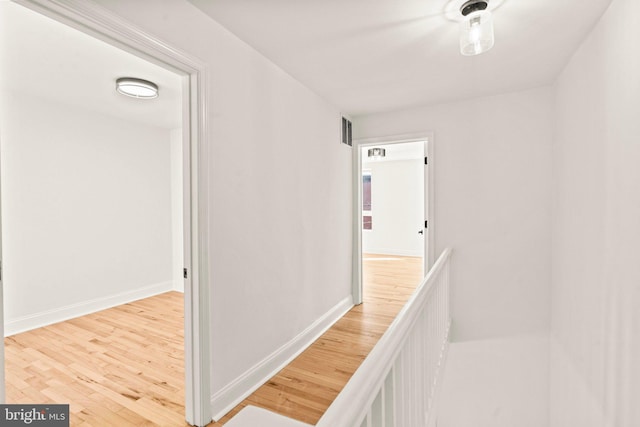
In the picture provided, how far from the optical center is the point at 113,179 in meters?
3.95

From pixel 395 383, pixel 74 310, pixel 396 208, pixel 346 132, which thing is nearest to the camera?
pixel 395 383

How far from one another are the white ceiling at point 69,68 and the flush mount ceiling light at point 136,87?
0.20 feet

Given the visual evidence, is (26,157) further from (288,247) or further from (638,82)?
(638,82)

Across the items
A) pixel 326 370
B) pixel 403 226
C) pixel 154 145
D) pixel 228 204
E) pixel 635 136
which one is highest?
pixel 154 145

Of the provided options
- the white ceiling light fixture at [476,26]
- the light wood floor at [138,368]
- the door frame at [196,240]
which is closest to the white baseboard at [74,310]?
the light wood floor at [138,368]

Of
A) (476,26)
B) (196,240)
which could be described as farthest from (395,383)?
(476,26)

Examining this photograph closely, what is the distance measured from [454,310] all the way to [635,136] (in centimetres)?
227

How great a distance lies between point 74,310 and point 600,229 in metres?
4.98

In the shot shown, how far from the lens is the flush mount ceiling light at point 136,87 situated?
2730 millimetres

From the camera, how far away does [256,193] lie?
2232mm

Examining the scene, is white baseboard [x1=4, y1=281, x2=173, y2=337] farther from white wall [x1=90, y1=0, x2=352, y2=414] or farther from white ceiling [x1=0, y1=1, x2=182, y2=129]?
white wall [x1=90, y1=0, x2=352, y2=414]

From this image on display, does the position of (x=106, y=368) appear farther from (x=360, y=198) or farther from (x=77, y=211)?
(x=360, y=198)

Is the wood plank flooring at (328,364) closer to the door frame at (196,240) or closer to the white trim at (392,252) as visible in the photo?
the door frame at (196,240)

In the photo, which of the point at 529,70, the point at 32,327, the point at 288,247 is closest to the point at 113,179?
the point at 32,327
